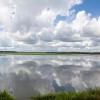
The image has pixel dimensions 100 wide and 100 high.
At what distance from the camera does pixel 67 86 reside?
88.0 ft

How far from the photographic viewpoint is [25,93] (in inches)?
851

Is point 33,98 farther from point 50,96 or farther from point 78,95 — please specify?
point 78,95

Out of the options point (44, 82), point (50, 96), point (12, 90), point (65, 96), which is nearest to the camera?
point (65, 96)

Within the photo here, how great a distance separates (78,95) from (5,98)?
454cm

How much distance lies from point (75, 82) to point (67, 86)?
7.84 feet

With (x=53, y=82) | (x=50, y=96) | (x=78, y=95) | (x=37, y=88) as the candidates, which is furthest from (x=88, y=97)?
(x=53, y=82)

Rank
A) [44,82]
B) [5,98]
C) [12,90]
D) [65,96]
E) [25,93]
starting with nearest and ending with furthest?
[5,98]
[65,96]
[25,93]
[12,90]
[44,82]

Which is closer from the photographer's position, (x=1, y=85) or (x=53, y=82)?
(x=1, y=85)

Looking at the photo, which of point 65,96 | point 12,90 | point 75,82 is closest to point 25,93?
point 12,90

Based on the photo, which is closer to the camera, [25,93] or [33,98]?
[33,98]

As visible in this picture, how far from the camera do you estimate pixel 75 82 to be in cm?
2898

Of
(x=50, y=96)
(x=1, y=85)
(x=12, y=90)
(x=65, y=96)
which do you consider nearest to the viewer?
(x=65, y=96)

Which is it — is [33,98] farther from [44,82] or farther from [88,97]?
[44,82]

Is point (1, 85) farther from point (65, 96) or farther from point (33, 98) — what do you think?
point (65, 96)
